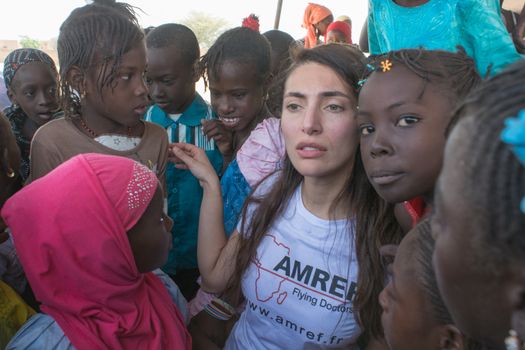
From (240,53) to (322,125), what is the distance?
3.49 ft

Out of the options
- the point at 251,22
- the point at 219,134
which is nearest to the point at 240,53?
the point at 219,134

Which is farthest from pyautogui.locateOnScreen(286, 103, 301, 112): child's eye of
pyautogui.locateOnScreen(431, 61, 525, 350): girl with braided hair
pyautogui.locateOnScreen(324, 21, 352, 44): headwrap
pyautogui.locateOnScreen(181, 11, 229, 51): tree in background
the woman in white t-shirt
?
pyautogui.locateOnScreen(181, 11, 229, 51): tree in background

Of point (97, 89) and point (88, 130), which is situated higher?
point (97, 89)

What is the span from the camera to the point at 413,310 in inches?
37.9

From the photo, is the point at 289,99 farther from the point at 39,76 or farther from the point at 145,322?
the point at 39,76

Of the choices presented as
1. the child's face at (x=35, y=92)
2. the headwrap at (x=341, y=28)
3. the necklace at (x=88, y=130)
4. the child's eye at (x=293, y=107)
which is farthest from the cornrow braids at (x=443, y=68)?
the headwrap at (x=341, y=28)

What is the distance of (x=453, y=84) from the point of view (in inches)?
46.9

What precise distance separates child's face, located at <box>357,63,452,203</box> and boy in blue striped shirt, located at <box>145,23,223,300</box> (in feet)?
4.20

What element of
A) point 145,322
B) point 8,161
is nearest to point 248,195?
point 145,322

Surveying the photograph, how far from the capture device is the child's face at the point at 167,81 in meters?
2.47

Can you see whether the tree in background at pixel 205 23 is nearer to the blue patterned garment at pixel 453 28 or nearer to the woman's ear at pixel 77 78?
the woman's ear at pixel 77 78

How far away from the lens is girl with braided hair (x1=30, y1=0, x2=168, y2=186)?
5.47ft

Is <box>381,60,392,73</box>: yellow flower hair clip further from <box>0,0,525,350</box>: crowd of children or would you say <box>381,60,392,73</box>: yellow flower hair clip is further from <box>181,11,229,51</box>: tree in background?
<box>181,11,229,51</box>: tree in background

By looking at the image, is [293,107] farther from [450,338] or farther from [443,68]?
[450,338]
